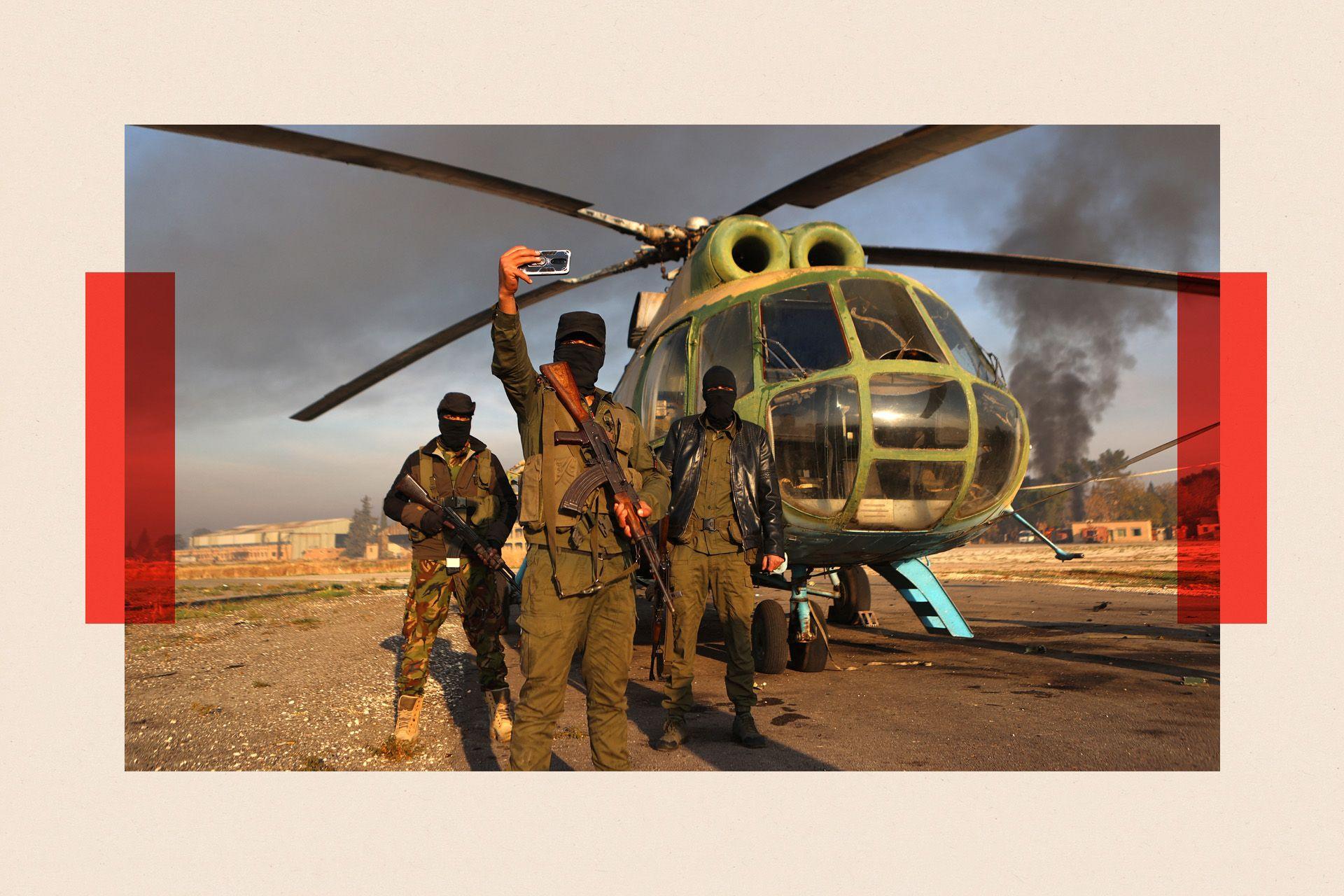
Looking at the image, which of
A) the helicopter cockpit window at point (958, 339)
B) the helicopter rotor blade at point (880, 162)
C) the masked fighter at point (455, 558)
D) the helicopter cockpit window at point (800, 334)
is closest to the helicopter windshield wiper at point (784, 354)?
the helicopter cockpit window at point (800, 334)

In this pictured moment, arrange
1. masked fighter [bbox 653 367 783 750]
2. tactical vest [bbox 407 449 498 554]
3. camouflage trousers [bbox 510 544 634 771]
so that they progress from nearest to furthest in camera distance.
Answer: camouflage trousers [bbox 510 544 634 771], masked fighter [bbox 653 367 783 750], tactical vest [bbox 407 449 498 554]

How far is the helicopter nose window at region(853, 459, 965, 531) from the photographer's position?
4.55m

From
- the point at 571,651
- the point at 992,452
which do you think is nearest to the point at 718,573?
the point at 571,651

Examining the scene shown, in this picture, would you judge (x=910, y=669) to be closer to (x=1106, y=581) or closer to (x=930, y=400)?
(x=930, y=400)

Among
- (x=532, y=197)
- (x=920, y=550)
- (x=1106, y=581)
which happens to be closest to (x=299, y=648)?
(x=532, y=197)

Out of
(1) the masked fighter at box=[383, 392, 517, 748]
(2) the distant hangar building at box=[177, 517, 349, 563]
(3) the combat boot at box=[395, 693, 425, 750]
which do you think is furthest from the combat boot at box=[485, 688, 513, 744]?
(2) the distant hangar building at box=[177, 517, 349, 563]

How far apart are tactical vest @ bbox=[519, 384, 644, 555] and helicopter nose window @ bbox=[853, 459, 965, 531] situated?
2.22 m

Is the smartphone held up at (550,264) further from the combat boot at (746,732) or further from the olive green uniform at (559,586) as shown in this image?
the combat boot at (746,732)

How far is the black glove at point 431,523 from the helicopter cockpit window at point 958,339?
3.66m

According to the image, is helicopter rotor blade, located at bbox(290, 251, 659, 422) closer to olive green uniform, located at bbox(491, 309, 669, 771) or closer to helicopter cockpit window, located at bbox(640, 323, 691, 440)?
helicopter cockpit window, located at bbox(640, 323, 691, 440)

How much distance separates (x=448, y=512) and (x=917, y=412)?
2.98 m

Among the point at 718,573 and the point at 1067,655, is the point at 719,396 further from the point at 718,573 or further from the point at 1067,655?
the point at 1067,655

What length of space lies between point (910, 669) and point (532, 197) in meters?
5.26

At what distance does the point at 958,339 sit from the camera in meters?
5.32
